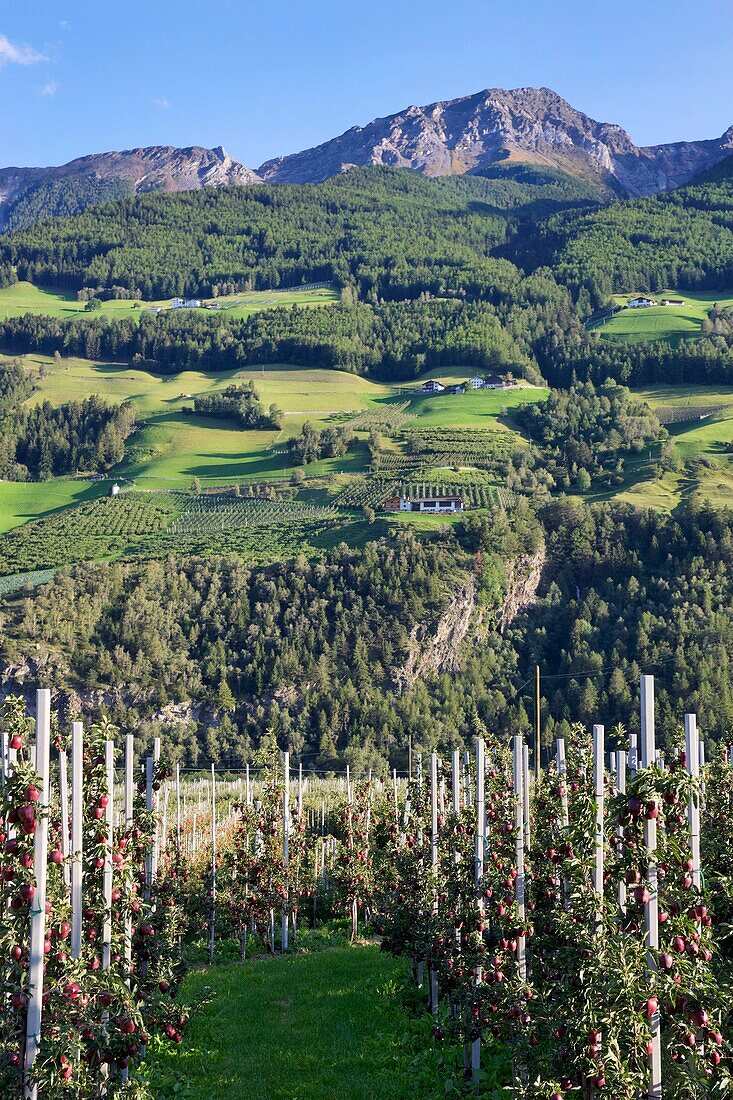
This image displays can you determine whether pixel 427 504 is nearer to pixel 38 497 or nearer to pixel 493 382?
pixel 38 497

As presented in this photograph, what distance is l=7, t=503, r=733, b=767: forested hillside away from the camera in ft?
241

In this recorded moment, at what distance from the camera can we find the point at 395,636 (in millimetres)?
83062

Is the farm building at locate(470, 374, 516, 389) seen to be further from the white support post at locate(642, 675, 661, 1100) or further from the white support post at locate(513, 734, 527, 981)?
the white support post at locate(642, 675, 661, 1100)

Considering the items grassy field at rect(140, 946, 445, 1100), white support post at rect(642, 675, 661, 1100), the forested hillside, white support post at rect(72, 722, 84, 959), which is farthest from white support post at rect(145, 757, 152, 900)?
the forested hillside

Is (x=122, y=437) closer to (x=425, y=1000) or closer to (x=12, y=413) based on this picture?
(x=12, y=413)

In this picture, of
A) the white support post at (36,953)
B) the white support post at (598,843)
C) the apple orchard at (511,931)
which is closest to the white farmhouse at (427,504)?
Result: the apple orchard at (511,931)

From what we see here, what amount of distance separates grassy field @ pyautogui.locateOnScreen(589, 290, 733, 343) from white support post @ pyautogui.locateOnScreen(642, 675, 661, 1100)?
521 feet

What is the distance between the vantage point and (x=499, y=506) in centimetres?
10219

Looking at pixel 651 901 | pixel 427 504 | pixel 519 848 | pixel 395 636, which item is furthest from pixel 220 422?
pixel 651 901

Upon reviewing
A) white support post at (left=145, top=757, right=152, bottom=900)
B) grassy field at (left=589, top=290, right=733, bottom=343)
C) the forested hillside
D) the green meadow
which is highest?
grassy field at (left=589, top=290, right=733, bottom=343)

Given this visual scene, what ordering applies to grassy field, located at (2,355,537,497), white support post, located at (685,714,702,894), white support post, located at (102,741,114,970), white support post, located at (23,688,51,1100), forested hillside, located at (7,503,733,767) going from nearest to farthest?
white support post, located at (23,688,51,1100) → white support post, located at (685,714,702,894) → white support post, located at (102,741,114,970) → forested hillside, located at (7,503,733,767) → grassy field, located at (2,355,537,497)

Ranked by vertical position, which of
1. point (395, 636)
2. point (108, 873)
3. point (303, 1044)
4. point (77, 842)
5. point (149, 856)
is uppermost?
point (77, 842)

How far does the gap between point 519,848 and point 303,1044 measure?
710 centimetres

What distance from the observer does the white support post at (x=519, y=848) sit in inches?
631
